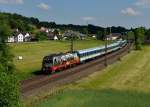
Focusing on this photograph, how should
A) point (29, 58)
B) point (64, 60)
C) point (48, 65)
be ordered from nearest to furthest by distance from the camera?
1. point (48, 65)
2. point (64, 60)
3. point (29, 58)

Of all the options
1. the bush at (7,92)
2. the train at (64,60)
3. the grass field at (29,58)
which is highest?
the bush at (7,92)

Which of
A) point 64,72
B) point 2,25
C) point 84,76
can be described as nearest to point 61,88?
point 2,25

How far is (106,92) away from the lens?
52.3 meters

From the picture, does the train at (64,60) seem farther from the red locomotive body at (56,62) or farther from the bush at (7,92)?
the bush at (7,92)

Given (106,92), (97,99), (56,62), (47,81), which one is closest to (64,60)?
(56,62)

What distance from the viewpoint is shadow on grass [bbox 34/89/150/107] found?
42531 millimetres

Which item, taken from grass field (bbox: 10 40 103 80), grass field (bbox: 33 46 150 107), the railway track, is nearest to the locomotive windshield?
the railway track

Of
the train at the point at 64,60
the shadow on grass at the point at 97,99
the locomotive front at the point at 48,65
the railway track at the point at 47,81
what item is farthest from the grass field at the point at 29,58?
the shadow on grass at the point at 97,99

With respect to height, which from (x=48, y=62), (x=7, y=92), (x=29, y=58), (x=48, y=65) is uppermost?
(x=7, y=92)

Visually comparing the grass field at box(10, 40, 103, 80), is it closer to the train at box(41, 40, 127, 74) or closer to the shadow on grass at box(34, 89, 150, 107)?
the train at box(41, 40, 127, 74)

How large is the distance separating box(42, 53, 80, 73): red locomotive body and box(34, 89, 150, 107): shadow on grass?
780 inches

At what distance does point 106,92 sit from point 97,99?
6.50 m

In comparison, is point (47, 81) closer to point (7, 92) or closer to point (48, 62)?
point (48, 62)

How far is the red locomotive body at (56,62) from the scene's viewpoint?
7281 cm
